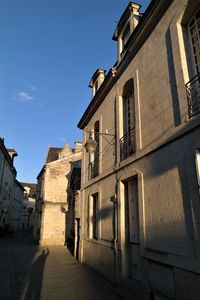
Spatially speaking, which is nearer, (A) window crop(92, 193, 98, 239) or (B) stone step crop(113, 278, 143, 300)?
(B) stone step crop(113, 278, 143, 300)

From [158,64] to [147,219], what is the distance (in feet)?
11.7

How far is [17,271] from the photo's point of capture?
827cm

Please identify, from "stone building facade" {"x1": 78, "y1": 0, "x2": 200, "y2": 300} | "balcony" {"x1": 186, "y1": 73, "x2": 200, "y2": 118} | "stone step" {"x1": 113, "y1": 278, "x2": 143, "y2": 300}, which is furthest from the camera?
"stone step" {"x1": 113, "y1": 278, "x2": 143, "y2": 300}

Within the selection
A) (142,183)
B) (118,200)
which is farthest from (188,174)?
(118,200)

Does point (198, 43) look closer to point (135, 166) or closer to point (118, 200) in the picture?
point (135, 166)

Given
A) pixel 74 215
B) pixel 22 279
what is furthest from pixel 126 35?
pixel 74 215

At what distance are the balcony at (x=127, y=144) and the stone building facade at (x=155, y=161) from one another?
1.2 inches

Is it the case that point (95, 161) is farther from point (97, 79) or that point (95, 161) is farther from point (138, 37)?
point (138, 37)

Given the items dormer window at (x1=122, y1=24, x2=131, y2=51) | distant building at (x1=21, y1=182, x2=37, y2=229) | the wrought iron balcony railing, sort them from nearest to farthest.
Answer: dormer window at (x1=122, y1=24, x2=131, y2=51)
the wrought iron balcony railing
distant building at (x1=21, y1=182, x2=37, y2=229)

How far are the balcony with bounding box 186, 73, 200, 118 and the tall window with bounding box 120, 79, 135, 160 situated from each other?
238 cm

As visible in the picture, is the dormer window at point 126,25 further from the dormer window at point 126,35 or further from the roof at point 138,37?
the roof at point 138,37

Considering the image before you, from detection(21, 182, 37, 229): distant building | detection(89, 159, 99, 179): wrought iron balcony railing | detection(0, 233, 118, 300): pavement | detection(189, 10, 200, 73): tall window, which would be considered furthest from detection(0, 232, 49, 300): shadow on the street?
detection(21, 182, 37, 229): distant building

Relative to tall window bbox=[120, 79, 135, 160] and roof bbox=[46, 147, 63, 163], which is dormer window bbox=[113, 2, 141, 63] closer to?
tall window bbox=[120, 79, 135, 160]

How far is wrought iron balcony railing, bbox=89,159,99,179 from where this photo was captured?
371 inches
